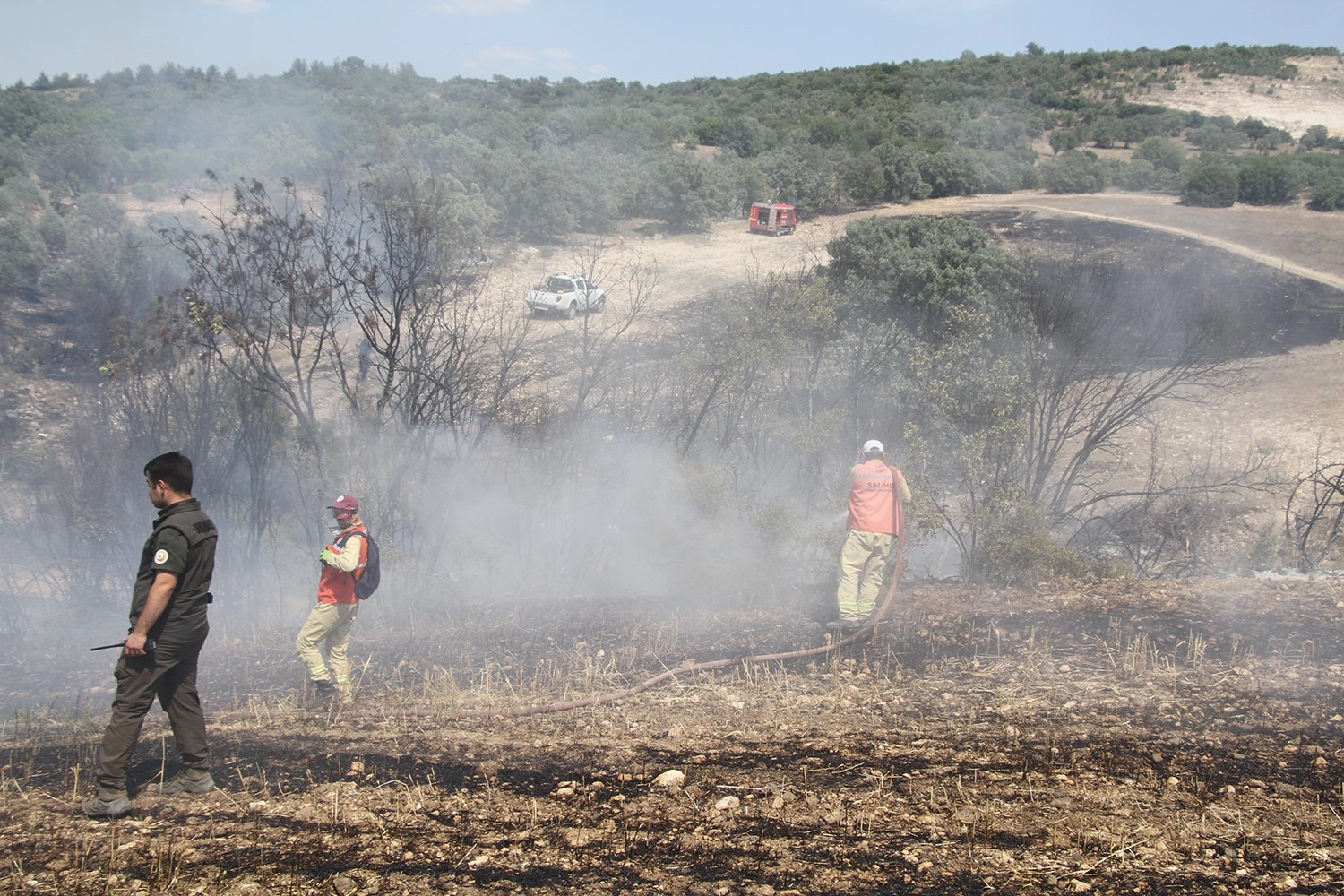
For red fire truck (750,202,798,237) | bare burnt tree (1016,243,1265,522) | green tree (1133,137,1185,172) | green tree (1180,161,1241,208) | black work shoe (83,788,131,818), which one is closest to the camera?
black work shoe (83,788,131,818)

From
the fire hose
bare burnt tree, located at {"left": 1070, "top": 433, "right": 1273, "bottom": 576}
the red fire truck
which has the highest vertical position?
the red fire truck

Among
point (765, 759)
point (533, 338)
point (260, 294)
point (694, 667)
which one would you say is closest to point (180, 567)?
point (765, 759)

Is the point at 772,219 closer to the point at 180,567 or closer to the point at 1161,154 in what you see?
the point at 1161,154

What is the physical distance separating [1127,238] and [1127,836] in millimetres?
25539

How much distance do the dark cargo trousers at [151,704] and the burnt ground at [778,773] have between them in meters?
0.24

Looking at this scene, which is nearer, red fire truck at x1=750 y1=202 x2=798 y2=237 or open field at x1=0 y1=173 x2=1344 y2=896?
open field at x1=0 y1=173 x2=1344 y2=896

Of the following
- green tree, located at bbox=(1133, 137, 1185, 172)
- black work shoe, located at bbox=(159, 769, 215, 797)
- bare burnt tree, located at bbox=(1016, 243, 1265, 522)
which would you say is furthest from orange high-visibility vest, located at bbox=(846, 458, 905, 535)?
green tree, located at bbox=(1133, 137, 1185, 172)

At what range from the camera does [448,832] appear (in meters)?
4.09

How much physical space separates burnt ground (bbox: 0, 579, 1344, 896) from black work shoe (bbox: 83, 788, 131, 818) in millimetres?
91

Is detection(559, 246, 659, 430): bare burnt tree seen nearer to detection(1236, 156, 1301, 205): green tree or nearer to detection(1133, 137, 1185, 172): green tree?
detection(1236, 156, 1301, 205): green tree

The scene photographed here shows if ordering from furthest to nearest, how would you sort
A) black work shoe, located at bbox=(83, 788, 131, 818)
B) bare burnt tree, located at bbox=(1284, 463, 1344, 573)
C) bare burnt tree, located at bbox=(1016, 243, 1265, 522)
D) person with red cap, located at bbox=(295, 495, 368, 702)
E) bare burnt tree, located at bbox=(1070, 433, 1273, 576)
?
bare burnt tree, located at bbox=(1016, 243, 1265, 522)
bare burnt tree, located at bbox=(1070, 433, 1273, 576)
bare burnt tree, located at bbox=(1284, 463, 1344, 573)
person with red cap, located at bbox=(295, 495, 368, 702)
black work shoe, located at bbox=(83, 788, 131, 818)

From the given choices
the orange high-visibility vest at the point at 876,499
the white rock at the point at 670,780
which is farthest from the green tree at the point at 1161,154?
the white rock at the point at 670,780

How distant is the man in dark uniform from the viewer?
13.9ft

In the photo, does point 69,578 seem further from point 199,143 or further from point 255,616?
point 199,143
